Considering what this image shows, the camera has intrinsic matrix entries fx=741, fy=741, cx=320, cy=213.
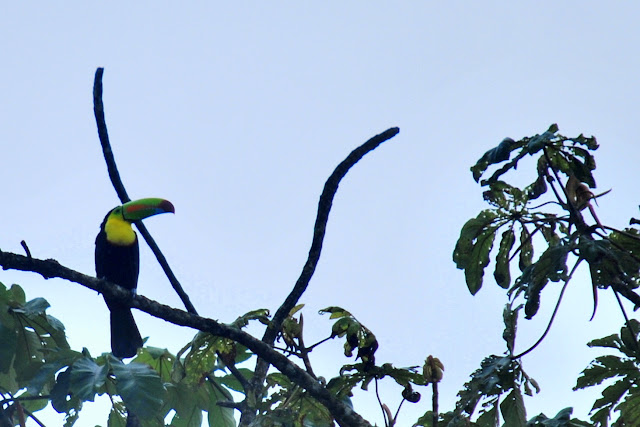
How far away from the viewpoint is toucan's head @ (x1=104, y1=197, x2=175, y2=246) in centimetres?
743

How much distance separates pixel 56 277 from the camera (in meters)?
4.17

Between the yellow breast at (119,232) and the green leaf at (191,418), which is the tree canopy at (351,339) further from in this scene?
the yellow breast at (119,232)

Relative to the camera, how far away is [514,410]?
3.30 meters

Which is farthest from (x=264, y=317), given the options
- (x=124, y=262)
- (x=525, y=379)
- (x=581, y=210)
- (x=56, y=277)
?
(x=124, y=262)

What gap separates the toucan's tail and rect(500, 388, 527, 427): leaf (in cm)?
377

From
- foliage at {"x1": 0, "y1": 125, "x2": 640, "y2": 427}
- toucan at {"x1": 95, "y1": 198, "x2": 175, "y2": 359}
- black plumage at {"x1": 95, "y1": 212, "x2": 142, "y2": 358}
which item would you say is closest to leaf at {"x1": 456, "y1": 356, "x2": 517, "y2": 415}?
foliage at {"x1": 0, "y1": 125, "x2": 640, "y2": 427}

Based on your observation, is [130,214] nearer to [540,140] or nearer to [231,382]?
[231,382]

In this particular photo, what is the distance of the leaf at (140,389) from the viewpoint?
Answer: 406 cm

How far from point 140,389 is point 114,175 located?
1.66 m

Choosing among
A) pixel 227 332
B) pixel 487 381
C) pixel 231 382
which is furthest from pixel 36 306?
pixel 487 381

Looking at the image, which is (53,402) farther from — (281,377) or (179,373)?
(281,377)

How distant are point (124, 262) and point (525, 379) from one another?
15.9 feet

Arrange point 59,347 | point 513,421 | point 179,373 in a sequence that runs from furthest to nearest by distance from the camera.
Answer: point 59,347 < point 179,373 < point 513,421

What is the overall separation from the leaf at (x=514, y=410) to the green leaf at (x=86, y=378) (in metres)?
2.17
